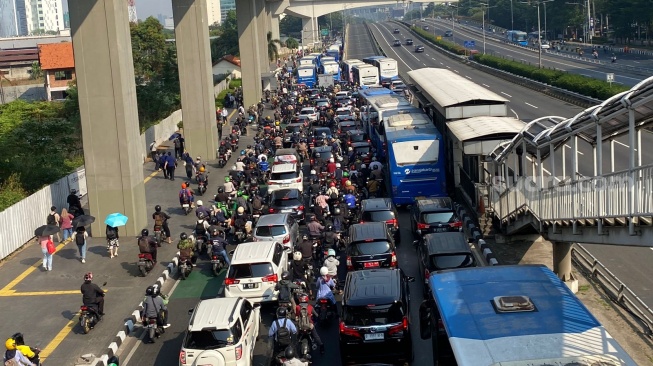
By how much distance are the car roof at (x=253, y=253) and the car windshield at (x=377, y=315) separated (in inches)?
167

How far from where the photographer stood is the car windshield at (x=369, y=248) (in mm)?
19281

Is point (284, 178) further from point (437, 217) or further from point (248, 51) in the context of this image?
point (248, 51)

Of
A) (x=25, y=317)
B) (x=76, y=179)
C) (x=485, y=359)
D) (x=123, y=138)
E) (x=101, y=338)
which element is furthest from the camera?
(x=76, y=179)

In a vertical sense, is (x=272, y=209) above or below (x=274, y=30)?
below

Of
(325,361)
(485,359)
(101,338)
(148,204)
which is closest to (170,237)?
(148,204)

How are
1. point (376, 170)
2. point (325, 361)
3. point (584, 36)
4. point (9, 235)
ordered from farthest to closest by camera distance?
Answer: point (584, 36)
point (376, 170)
point (9, 235)
point (325, 361)

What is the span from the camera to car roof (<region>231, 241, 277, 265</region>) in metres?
18.2

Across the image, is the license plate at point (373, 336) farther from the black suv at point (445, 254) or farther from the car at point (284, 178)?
the car at point (284, 178)

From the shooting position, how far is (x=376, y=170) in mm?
30047

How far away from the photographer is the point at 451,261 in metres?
18.0

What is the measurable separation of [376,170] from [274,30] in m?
95.2

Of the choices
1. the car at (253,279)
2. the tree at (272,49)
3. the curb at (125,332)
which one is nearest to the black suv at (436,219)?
the car at (253,279)

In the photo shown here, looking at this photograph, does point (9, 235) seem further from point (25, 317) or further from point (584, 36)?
point (584, 36)

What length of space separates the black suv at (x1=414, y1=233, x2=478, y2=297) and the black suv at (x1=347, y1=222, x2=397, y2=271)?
810 mm
